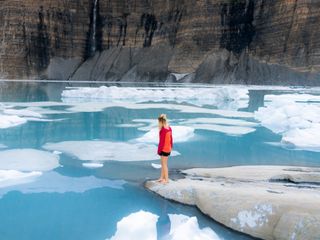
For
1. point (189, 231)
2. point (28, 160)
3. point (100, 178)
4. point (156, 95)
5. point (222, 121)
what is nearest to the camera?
point (189, 231)

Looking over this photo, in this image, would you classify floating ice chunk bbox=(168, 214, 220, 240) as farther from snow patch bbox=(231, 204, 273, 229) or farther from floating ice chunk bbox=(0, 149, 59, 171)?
floating ice chunk bbox=(0, 149, 59, 171)

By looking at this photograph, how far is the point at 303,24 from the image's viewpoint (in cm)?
4044

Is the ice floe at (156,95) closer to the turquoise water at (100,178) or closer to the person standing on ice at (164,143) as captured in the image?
the turquoise water at (100,178)

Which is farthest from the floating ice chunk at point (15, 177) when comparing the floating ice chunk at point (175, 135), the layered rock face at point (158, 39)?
the layered rock face at point (158, 39)

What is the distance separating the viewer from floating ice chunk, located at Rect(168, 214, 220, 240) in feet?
17.0

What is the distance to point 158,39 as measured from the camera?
48.8 m

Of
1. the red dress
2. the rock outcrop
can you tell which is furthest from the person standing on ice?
the rock outcrop

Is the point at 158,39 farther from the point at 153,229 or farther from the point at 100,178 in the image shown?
the point at 153,229

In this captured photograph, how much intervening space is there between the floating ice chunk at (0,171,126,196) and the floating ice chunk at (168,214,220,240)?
1.68 meters

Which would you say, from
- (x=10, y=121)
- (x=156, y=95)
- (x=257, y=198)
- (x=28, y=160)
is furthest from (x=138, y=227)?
(x=156, y=95)

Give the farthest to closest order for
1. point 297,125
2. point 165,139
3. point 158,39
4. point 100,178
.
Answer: point 158,39 → point 297,125 → point 100,178 → point 165,139

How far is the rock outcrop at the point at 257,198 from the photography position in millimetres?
5133

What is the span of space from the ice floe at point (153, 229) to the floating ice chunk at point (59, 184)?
135 centimetres

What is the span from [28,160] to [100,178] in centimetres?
184
